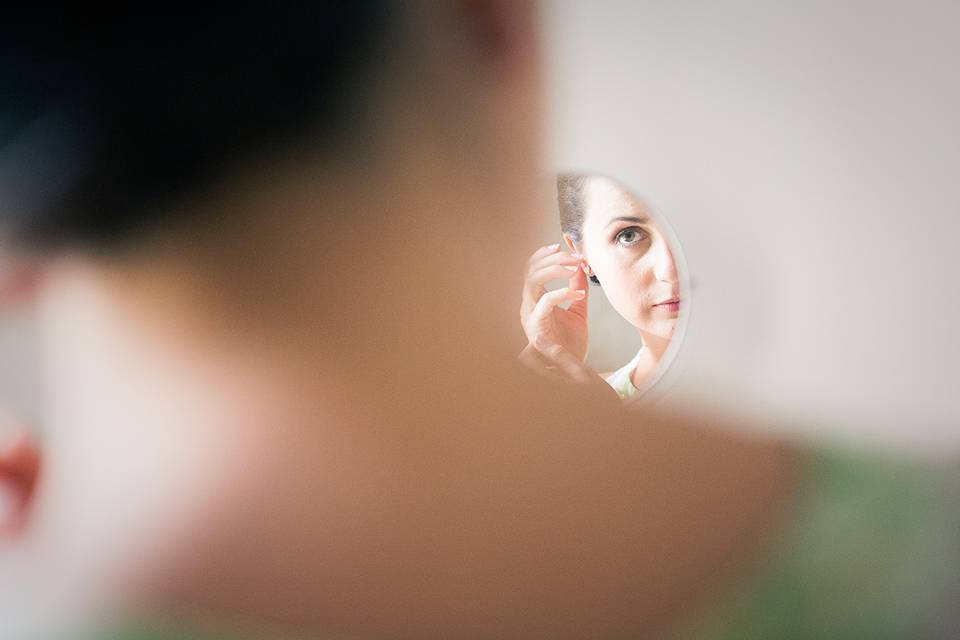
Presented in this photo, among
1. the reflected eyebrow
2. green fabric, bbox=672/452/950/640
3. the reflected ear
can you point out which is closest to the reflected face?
the reflected eyebrow

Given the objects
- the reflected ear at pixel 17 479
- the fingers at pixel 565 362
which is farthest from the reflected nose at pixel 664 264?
the reflected ear at pixel 17 479

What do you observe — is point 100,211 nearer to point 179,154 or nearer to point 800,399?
point 179,154

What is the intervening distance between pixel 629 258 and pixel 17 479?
0.61 metres

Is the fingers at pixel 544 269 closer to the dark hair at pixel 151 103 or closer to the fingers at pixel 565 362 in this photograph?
the fingers at pixel 565 362

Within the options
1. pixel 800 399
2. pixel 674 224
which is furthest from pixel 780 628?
pixel 674 224

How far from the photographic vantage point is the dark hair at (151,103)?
0.60 metres

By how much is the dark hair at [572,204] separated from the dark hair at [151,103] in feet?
0.69

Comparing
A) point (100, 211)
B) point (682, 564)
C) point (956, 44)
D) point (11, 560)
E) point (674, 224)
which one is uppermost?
point (956, 44)

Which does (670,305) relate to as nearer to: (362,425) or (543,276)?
(543,276)

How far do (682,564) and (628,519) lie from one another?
0.24ft

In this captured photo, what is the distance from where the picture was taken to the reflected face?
2.05ft

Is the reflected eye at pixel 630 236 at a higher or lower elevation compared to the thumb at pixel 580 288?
higher

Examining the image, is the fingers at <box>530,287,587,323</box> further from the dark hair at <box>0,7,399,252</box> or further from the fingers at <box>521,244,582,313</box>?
the dark hair at <box>0,7,399,252</box>

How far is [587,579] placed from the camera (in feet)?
2.04
